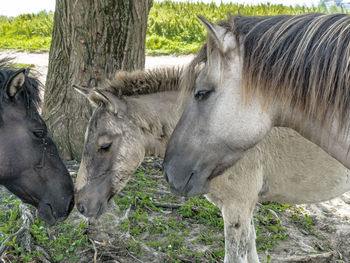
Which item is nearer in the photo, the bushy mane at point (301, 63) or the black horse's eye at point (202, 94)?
the bushy mane at point (301, 63)

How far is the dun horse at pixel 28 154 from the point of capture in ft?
10.3

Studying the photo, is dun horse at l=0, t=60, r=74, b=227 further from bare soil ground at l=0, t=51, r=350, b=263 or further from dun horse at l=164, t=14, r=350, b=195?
dun horse at l=164, t=14, r=350, b=195

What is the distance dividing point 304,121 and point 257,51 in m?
0.55

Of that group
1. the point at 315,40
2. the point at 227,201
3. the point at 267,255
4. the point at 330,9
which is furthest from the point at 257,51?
the point at 330,9

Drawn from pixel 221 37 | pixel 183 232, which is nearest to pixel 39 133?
pixel 221 37

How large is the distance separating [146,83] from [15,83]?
47.9 inches

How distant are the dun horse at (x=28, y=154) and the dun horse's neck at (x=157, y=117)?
84 cm

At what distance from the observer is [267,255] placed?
415 cm

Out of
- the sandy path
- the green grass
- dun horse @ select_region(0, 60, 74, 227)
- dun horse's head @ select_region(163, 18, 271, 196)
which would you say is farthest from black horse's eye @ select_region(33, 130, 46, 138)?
the sandy path

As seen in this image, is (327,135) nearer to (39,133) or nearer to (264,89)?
(264,89)

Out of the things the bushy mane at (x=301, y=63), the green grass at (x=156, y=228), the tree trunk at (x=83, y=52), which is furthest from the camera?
the tree trunk at (x=83, y=52)

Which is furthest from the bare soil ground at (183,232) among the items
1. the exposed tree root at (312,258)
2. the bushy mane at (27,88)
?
the bushy mane at (27,88)

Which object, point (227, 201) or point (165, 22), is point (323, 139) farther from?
point (165, 22)

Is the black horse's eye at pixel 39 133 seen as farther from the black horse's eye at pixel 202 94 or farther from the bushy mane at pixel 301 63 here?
the bushy mane at pixel 301 63
